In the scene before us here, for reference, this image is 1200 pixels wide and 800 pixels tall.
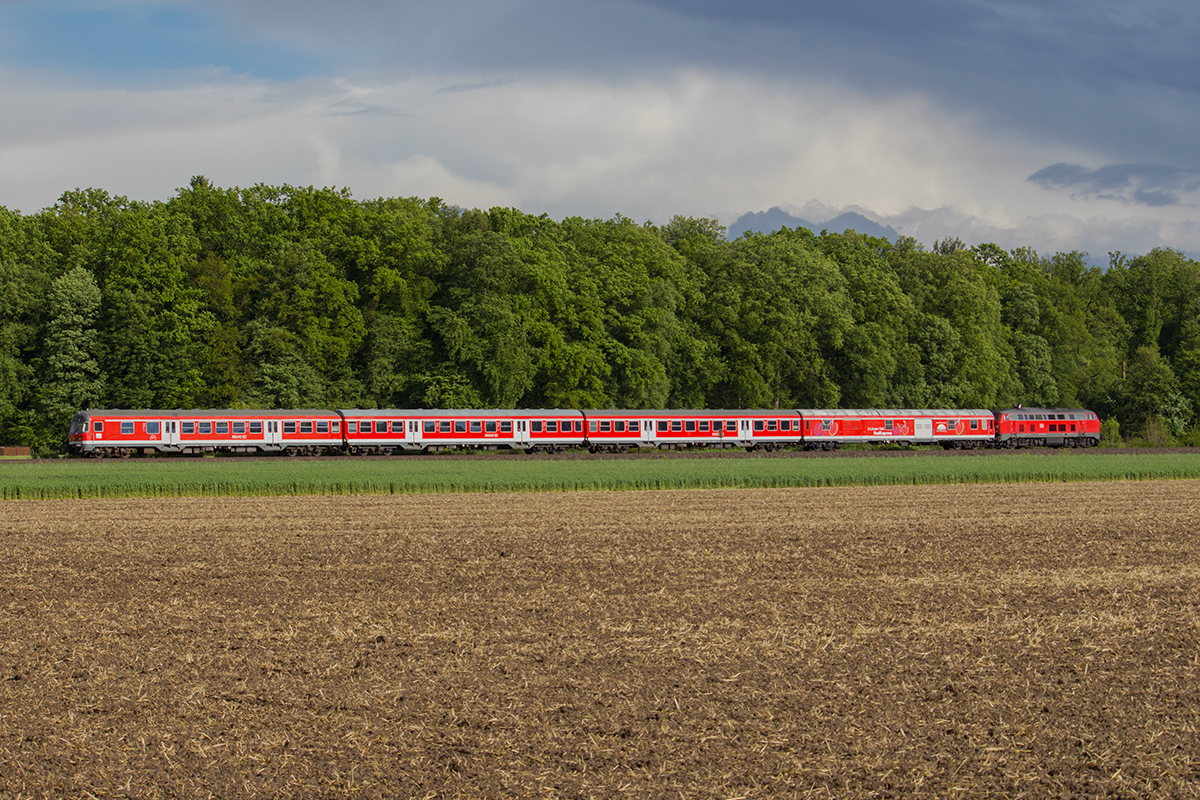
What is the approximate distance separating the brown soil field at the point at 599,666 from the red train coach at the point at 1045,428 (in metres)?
53.7

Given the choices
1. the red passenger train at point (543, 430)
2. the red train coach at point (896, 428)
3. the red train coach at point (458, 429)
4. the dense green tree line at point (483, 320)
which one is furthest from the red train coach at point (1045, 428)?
the red train coach at point (458, 429)

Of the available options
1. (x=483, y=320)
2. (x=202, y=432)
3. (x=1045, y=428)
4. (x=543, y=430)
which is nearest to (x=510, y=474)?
(x=543, y=430)

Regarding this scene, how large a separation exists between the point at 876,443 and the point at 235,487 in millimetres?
48884

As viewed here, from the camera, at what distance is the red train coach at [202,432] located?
58750 mm

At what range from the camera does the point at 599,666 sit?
13.4 meters

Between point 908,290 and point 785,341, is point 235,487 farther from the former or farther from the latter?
point 908,290

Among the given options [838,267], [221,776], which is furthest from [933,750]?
[838,267]

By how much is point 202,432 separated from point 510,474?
936 inches

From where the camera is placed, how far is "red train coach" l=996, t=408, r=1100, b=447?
251 feet

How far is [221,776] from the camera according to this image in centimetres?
986

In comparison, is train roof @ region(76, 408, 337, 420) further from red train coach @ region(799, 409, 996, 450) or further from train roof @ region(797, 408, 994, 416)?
red train coach @ region(799, 409, 996, 450)

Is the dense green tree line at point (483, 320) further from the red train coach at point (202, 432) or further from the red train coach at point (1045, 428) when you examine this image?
the red train coach at point (1045, 428)

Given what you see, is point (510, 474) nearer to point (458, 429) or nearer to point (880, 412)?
point (458, 429)

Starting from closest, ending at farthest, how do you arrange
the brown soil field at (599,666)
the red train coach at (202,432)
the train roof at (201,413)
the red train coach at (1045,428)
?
the brown soil field at (599,666)
the red train coach at (202,432)
the train roof at (201,413)
the red train coach at (1045,428)
